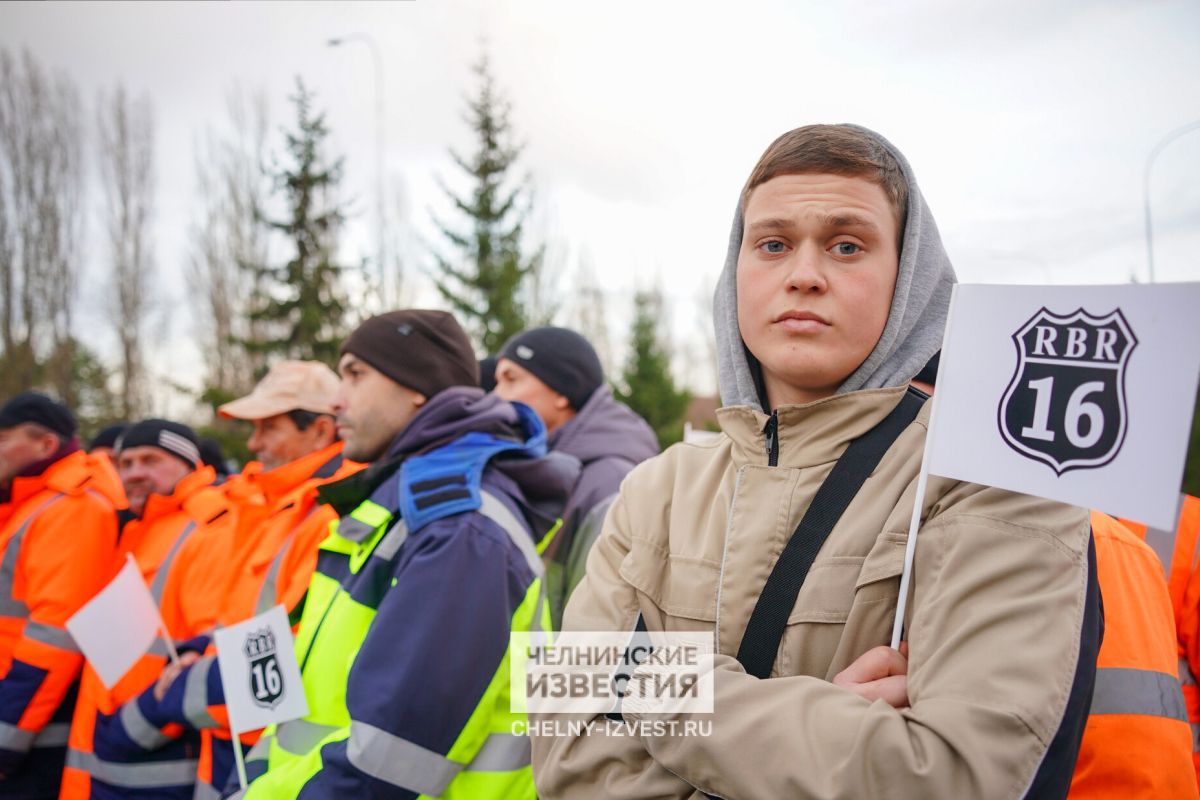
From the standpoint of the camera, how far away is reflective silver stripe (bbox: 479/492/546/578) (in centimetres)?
225

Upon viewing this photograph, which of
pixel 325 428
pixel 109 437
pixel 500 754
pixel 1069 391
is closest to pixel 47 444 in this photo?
pixel 325 428

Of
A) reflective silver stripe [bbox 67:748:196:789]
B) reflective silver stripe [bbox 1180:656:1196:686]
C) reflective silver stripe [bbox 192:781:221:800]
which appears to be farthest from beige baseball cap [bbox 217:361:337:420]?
reflective silver stripe [bbox 1180:656:1196:686]

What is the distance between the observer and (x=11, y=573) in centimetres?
371

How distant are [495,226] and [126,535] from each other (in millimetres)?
14826

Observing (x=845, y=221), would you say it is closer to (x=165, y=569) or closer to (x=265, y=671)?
(x=265, y=671)

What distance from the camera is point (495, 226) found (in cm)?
1834

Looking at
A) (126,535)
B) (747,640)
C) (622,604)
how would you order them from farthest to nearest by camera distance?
1. (126,535)
2. (622,604)
3. (747,640)

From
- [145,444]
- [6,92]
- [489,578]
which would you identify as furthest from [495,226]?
[489,578]

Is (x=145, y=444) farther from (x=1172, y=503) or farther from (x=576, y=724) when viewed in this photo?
(x=1172, y=503)

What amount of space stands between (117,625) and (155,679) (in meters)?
0.52

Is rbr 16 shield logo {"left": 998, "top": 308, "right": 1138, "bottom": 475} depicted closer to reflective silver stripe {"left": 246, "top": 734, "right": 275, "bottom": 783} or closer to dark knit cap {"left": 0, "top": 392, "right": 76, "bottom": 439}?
reflective silver stripe {"left": 246, "top": 734, "right": 275, "bottom": 783}

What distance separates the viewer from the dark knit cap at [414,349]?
9.41 feet

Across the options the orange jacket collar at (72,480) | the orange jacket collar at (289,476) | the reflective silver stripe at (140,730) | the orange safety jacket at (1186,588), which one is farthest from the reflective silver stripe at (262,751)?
the orange safety jacket at (1186,588)

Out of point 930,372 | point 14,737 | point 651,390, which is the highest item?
point 930,372
